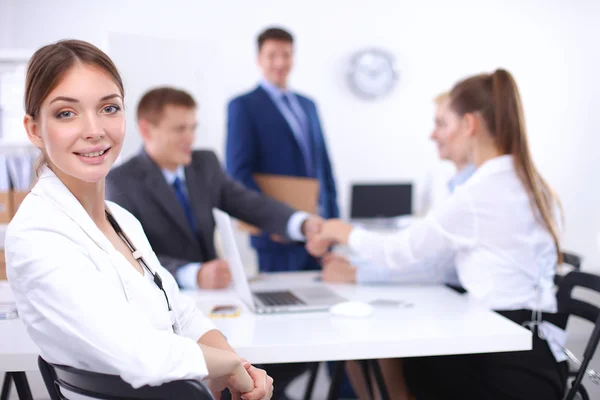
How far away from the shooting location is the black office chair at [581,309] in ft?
5.63

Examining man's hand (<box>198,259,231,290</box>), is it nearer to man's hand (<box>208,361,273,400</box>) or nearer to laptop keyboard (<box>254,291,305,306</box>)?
laptop keyboard (<box>254,291,305,306</box>)

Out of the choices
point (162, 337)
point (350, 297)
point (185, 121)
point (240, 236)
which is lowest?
point (240, 236)

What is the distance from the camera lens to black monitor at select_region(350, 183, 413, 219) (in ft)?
14.9

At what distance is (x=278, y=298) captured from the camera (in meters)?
1.99

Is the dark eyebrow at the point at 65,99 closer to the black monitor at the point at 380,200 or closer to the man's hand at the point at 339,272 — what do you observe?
the man's hand at the point at 339,272

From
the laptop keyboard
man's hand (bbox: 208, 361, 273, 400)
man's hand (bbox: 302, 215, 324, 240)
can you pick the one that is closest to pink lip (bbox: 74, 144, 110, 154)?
man's hand (bbox: 208, 361, 273, 400)

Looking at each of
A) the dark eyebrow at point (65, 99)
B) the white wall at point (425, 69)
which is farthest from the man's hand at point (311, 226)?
the white wall at point (425, 69)

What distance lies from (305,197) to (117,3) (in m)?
2.54

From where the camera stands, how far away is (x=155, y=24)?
481 cm

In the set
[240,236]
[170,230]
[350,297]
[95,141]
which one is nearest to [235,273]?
[350,297]

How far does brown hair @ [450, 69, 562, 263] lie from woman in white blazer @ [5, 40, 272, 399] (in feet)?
3.51

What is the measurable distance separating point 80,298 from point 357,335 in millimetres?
729

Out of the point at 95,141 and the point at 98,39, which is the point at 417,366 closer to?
the point at 95,141

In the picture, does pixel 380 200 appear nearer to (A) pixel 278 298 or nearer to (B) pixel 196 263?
(B) pixel 196 263
